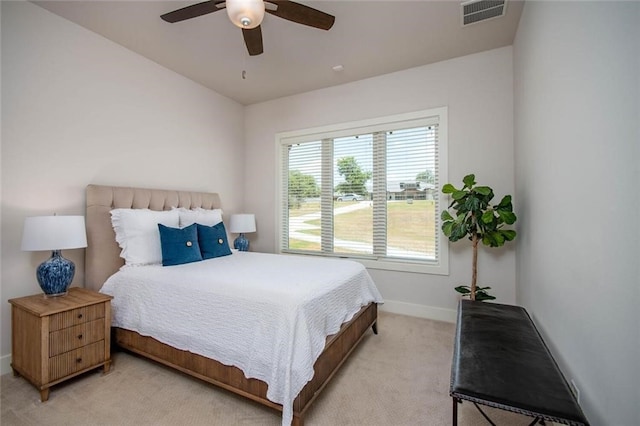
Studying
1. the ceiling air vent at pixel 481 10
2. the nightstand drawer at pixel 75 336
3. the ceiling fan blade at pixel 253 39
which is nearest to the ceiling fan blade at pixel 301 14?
the ceiling fan blade at pixel 253 39

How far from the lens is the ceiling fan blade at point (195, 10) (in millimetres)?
1826

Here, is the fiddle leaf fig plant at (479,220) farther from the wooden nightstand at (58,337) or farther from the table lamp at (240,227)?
the wooden nightstand at (58,337)

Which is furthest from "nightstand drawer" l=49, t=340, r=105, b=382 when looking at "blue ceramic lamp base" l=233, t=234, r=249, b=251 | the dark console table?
the dark console table

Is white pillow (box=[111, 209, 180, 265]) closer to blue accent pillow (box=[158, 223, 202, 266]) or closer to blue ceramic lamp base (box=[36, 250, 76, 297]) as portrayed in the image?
blue accent pillow (box=[158, 223, 202, 266])

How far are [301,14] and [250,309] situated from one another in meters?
2.00

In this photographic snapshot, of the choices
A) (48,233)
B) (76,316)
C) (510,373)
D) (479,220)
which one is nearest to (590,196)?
(510,373)

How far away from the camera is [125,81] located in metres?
2.99

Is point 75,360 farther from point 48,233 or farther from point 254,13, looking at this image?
point 254,13

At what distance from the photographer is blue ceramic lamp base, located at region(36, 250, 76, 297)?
2.11 m

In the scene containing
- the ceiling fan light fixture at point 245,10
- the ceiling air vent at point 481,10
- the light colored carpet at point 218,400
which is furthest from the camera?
the ceiling air vent at point 481,10

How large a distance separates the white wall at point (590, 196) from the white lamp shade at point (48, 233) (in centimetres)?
315

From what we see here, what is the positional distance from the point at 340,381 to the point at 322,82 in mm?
3471

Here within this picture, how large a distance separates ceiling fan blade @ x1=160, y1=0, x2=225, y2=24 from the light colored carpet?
8.60ft

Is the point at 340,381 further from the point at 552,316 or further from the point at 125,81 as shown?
the point at 125,81
